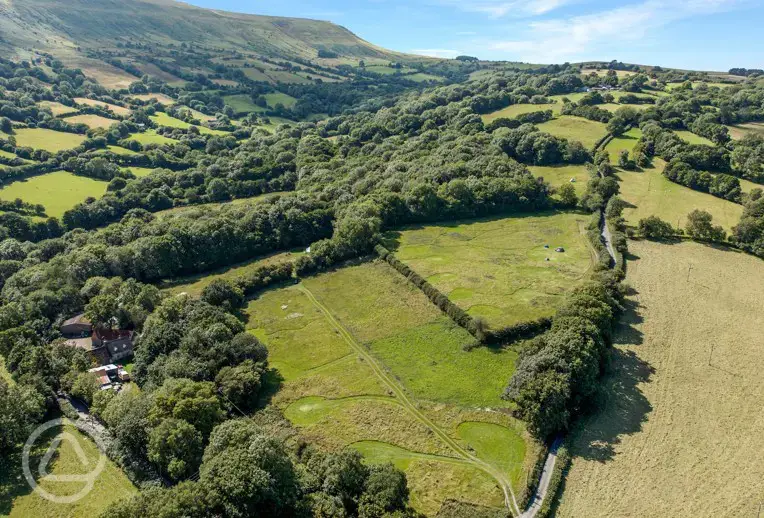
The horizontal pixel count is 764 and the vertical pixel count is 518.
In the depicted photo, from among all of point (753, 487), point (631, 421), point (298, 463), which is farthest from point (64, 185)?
point (753, 487)

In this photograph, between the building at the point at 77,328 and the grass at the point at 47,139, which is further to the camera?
the grass at the point at 47,139

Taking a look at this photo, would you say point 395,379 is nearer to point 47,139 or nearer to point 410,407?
point 410,407

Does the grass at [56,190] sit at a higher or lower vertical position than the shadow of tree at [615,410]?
higher

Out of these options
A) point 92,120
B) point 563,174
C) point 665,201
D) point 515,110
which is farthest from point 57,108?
point 665,201

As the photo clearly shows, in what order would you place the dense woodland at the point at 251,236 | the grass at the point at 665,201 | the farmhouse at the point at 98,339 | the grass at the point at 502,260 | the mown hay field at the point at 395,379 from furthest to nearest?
1. the grass at the point at 665,201
2. the grass at the point at 502,260
3. the farmhouse at the point at 98,339
4. the mown hay field at the point at 395,379
5. the dense woodland at the point at 251,236

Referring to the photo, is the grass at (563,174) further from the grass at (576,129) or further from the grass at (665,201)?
the grass at (576,129)

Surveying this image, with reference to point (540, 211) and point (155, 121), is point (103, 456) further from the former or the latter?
point (155, 121)

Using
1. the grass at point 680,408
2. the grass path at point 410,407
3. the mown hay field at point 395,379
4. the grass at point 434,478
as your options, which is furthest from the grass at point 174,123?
the grass at point 680,408
